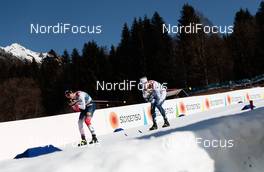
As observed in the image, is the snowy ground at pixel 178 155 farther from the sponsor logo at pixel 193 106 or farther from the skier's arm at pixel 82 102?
the sponsor logo at pixel 193 106

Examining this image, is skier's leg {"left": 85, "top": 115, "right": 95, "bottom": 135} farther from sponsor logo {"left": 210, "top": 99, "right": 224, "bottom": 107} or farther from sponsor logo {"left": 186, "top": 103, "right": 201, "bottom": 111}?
sponsor logo {"left": 210, "top": 99, "right": 224, "bottom": 107}

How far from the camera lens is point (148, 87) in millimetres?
13648

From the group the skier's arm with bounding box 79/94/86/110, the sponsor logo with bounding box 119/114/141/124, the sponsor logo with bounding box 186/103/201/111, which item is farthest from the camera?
the sponsor logo with bounding box 186/103/201/111

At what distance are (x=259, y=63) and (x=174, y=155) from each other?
201 feet

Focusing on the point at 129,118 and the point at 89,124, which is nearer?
the point at 89,124

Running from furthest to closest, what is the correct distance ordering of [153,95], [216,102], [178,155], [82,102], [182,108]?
[216,102]
[182,108]
[153,95]
[82,102]
[178,155]

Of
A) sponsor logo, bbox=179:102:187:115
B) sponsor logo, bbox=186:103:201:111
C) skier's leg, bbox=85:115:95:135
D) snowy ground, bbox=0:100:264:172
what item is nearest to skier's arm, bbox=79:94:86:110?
skier's leg, bbox=85:115:95:135

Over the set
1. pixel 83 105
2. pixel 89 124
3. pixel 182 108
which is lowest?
pixel 182 108

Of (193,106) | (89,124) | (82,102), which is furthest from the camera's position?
(193,106)

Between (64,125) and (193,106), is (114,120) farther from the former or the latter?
(193,106)

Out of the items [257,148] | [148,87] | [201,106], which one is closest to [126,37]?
[201,106]

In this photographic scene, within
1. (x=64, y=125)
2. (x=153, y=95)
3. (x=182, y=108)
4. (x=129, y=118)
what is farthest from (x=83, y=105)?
(x=182, y=108)

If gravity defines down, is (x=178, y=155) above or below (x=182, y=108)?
above

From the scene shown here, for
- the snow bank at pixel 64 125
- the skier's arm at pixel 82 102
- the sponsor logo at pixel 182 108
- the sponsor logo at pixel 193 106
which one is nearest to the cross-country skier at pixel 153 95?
the skier's arm at pixel 82 102
